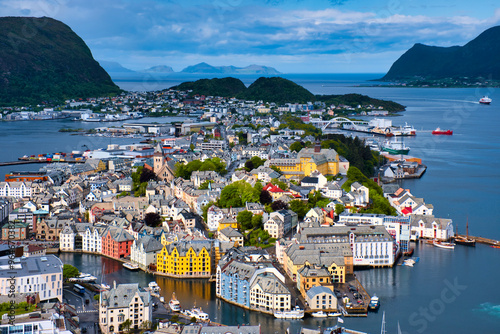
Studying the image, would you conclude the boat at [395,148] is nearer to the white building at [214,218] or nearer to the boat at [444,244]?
the boat at [444,244]

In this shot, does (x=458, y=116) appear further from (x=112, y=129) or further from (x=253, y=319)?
(x=253, y=319)

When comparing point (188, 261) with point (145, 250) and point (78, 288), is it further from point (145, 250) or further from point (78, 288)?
point (78, 288)

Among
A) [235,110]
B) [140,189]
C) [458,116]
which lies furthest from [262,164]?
[458,116]

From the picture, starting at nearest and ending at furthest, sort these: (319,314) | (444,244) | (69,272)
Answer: (319,314) < (69,272) < (444,244)

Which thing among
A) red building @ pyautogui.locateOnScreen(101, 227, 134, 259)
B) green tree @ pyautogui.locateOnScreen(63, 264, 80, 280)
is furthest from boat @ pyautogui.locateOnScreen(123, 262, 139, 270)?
green tree @ pyautogui.locateOnScreen(63, 264, 80, 280)

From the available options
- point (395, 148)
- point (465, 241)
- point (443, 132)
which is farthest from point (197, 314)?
point (443, 132)

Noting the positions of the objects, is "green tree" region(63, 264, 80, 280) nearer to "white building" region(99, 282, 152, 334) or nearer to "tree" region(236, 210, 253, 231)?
"white building" region(99, 282, 152, 334)
